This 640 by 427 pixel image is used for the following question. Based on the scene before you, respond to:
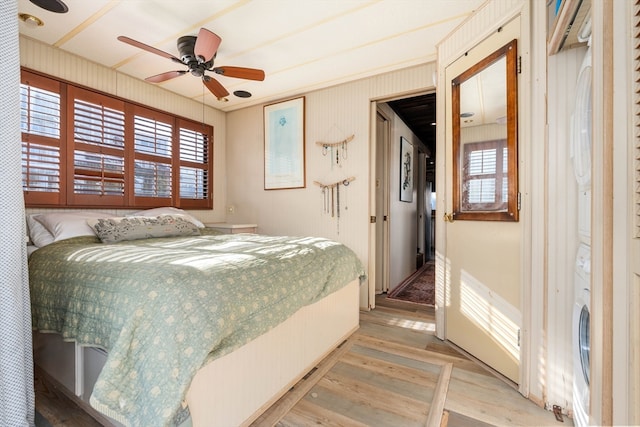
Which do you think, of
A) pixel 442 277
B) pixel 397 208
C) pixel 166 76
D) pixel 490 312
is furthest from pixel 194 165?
pixel 490 312

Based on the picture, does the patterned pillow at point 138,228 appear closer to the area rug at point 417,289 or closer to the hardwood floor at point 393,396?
the hardwood floor at point 393,396

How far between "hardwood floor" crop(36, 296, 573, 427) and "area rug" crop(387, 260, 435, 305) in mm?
1328

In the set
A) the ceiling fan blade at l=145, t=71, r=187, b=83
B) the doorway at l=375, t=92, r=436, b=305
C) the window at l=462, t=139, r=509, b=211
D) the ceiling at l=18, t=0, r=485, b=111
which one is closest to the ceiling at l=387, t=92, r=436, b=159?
the doorway at l=375, t=92, r=436, b=305

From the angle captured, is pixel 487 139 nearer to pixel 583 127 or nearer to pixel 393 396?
pixel 583 127

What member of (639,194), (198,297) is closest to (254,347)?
(198,297)

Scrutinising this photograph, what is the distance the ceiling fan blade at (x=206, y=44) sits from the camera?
1.91m

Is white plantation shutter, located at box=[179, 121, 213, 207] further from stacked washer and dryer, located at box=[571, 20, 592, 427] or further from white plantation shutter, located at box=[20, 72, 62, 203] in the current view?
stacked washer and dryer, located at box=[571, 20, 592, 427]

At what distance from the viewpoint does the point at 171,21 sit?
222 cm

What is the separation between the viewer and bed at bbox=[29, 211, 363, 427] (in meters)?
1.04

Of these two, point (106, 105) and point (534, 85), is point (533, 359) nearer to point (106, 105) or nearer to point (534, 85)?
point (534, 85)

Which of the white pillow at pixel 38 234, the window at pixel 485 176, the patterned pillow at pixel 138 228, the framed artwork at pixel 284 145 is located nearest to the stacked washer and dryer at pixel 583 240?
the window at pixel 485 176

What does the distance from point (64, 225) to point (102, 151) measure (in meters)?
1.01

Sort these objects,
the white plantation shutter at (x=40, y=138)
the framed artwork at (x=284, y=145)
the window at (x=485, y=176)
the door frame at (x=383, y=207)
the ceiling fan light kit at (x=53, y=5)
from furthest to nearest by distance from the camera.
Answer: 1. the door frame at (x=383, y=207)
2. the framed artwork at (x=284, y=145)
3. the white plantation shutter at (x=40, y=138)
4. the ceiling fan light kit at (x=53, y=5)
5. the window at (x=485, y=176)

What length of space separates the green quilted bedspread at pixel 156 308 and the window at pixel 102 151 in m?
1.18
